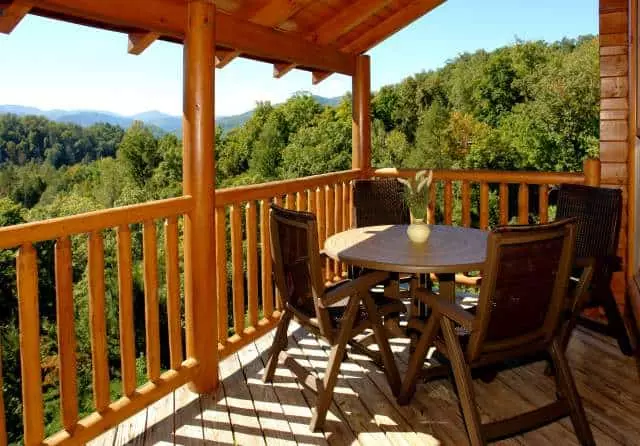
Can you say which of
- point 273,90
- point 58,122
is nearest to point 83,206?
point 58,122

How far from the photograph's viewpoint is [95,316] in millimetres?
2395

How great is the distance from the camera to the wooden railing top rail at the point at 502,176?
13.2ft

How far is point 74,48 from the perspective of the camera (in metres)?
47.8

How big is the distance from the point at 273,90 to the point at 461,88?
1629cm

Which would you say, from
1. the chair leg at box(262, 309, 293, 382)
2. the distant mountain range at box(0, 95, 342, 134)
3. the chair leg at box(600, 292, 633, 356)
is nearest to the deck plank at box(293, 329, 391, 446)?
the chair leg at box(262, 309, 293, 382)

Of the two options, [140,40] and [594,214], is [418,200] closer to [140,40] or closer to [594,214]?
[594,214]

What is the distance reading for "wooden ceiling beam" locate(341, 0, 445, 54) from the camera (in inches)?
180

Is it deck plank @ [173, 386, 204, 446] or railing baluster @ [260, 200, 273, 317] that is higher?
railing baluster @ [260, 200, 273, 317]

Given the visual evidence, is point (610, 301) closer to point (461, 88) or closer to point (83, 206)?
point (461, 88)

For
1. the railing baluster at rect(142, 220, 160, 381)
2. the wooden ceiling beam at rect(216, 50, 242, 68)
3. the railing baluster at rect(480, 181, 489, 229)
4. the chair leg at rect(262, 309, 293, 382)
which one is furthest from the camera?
the railing baluster at rect(480, 181, 489, 229)

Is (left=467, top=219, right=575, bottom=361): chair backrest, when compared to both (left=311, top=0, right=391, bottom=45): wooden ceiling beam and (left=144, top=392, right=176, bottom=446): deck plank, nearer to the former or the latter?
(left=144, top=392, right=176, bottom=446): deck plank

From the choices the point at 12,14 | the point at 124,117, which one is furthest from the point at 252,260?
the point at 124,117

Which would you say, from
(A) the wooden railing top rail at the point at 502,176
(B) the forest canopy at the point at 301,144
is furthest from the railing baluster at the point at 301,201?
(B) the forest canopy at the point at 301,144

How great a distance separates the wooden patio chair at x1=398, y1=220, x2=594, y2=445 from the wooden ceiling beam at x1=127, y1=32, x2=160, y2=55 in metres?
1.89
